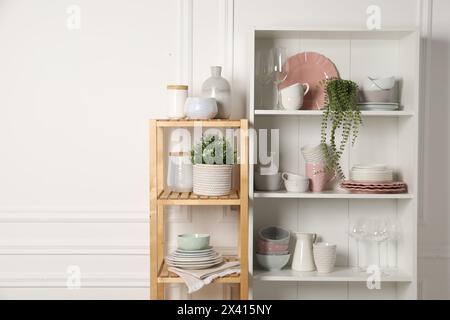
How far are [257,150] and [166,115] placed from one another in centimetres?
45

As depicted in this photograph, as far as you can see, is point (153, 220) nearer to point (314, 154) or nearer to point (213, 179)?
point (213, 179)

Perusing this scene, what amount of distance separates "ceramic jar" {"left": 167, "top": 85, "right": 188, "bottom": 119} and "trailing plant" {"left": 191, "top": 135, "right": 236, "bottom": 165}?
0.16 meters

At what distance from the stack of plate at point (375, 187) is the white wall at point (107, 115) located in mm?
294

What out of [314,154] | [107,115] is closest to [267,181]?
[314,154]

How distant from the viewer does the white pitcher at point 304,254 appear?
2.96m

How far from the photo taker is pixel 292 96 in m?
2.86

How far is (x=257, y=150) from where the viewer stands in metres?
3.02

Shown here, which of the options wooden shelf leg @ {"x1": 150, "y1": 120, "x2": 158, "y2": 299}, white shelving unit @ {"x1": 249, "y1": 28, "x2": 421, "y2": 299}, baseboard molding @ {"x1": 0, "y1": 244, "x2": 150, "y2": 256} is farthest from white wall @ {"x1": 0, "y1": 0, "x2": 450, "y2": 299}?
wooden shelf leg @ {"x1": 150, "y1": 120, "x2": 158, "y2": 299}

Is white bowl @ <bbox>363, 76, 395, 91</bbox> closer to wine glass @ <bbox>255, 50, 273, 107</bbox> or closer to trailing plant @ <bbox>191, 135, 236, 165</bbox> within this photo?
wine glass @ <bbox>255, 50, 273, 107</bbox>

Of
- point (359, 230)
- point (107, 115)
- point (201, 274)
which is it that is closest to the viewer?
point (201, 274)

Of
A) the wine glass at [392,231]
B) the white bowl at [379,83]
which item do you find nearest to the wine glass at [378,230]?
the wine glass at [392,231]

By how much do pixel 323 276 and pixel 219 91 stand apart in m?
0.92

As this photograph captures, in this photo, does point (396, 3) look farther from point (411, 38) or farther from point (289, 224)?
point (289, 224)
